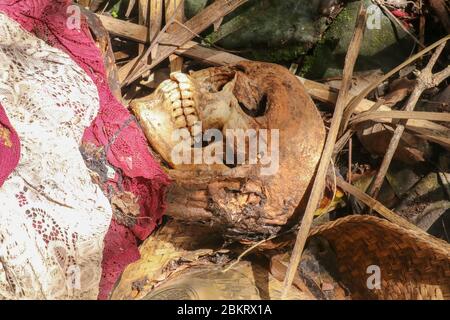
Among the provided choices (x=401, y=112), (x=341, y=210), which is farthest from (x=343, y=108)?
(x=341, y=210)

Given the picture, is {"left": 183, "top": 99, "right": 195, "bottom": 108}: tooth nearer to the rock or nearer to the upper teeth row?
the upper teeth row

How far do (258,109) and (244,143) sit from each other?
0.71ft

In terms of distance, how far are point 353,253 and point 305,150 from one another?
458 millimetres

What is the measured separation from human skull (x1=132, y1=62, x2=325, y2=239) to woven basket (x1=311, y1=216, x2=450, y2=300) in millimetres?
222

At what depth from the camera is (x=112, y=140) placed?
179 centimetres

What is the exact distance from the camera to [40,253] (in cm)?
149

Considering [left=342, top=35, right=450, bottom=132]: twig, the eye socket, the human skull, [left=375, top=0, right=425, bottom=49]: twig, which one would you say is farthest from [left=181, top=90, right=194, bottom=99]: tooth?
[left=375, top=0, right=425, bottom=49]: twig

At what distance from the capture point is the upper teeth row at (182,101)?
6.24 ft

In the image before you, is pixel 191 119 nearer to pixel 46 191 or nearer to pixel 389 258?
pixel 46 191

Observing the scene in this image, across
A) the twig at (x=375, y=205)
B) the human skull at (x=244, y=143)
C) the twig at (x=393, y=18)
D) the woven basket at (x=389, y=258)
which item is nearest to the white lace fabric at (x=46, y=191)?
A: the human skull at (x=244, y=143)

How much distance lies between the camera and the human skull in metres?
1.78

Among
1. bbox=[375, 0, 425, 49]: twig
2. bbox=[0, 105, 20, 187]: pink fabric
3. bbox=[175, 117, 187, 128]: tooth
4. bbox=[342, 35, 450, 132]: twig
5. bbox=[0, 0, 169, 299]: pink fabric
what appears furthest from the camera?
bbox=[375, 0, 425, 49]: twig

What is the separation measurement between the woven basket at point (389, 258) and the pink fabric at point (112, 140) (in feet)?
1.91

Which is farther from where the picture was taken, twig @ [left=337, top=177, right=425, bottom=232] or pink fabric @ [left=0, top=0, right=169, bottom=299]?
twig @ [left=337, top=177, right=425, bottom=232]
